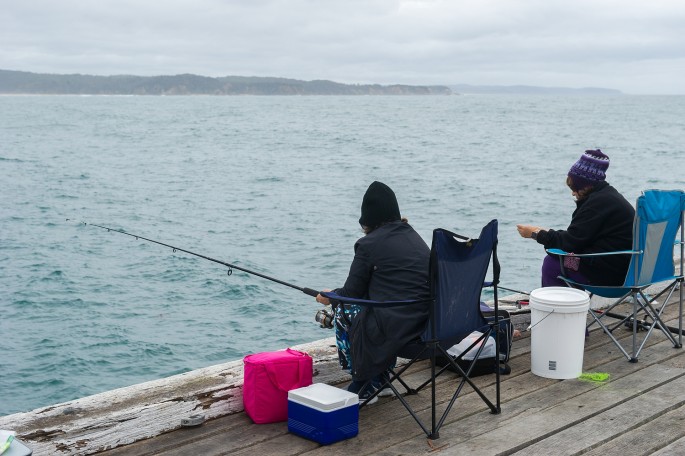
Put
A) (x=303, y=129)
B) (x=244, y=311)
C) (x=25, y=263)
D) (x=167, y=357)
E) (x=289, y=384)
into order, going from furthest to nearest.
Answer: (x=303, y=129), (x=25, y=263), (x=244, y=311), (x=167, y=357), (x=289, y=384)

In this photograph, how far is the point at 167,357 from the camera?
1073 cm

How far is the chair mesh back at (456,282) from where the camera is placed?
3.51 metres

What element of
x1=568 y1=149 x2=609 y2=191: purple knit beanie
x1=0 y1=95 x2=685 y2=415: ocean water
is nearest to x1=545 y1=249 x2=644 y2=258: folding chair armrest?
x1=568 y1=149 x2=609 y2=191: purple knit beanie

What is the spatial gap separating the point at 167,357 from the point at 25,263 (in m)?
7.31

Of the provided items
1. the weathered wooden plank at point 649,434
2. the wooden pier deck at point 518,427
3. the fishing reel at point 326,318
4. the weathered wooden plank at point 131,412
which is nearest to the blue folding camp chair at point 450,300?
the wooden pier deck at point 518,427

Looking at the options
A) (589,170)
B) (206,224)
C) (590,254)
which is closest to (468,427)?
(590,254)

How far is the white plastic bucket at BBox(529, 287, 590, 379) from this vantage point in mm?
4398

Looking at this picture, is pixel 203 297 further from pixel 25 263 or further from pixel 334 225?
pixel 334 225

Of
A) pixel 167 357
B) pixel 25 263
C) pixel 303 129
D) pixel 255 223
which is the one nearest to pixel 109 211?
pixel 255 223

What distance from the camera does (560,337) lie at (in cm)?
441

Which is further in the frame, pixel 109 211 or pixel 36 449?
pixel 109 211

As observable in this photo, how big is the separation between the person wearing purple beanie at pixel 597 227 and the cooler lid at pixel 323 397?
67.9 inches

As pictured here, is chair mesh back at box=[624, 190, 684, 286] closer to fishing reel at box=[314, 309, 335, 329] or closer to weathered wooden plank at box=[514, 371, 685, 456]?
weathered wooden plank at box=[514, 371, 685, 456]

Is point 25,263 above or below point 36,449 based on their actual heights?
below
